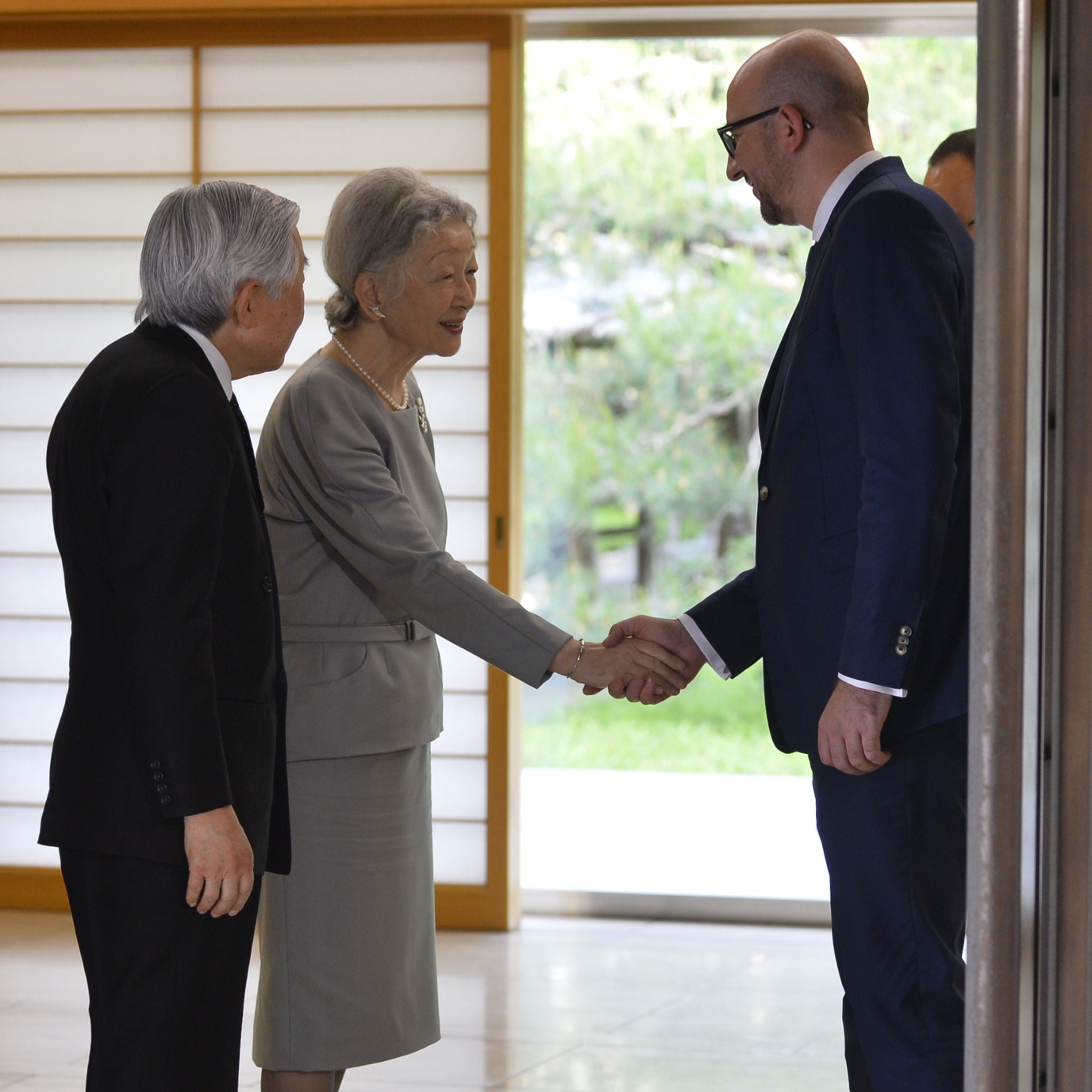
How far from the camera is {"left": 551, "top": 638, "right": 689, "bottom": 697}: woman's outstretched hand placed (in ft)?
7.08

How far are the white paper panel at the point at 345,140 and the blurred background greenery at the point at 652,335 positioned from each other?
171 cm

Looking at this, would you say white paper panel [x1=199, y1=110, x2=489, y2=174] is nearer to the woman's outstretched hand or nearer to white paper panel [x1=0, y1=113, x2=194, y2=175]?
white paper panel [x1=0, y1=113, x2=194, y2=175]

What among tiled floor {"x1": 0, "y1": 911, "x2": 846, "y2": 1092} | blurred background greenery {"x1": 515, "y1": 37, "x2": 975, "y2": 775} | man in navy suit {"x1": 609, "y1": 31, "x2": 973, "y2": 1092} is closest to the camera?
man in navy suit {"x1": 609, "y1": 31, "x2": 973, "y2": 1092}

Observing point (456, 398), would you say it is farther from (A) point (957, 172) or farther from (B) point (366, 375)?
(B) point (366, 375)

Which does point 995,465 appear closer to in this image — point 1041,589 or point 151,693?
point 1041,589

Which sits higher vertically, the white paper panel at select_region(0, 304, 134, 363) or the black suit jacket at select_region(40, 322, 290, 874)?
the white paper panel at select_region(0, 304, 134, 363)

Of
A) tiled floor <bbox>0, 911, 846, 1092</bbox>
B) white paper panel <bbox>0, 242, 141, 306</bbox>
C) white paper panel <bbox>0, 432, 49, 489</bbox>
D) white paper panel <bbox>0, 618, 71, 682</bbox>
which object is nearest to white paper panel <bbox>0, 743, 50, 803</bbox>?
white paper panel <bbox>0, 618, 71, 682</bbox>

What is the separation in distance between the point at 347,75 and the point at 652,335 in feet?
6.84

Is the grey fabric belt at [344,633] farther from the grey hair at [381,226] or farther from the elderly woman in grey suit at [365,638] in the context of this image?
the grey hair at [381,226]

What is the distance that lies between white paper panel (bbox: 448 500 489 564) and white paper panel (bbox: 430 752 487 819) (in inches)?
20.8

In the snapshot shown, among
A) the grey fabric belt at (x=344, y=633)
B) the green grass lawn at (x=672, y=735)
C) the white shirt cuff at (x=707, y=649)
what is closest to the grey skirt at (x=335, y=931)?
the grey fabric belt at (x=344, y=633)

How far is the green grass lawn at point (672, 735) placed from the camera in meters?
5.75

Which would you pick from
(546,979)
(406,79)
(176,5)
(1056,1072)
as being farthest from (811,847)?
(1056,1072)

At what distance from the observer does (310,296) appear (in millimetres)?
3664
